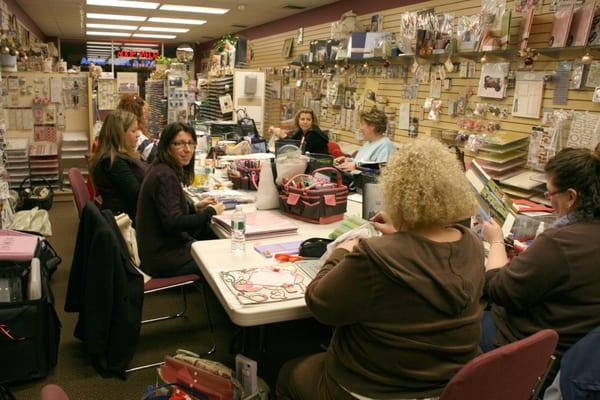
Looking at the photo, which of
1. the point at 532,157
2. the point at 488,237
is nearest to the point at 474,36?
the point at 532,157

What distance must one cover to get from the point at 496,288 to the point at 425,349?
57 centimetres

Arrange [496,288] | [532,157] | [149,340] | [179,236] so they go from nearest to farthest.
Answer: [496,288], [179,236], [149,340], [532,157]

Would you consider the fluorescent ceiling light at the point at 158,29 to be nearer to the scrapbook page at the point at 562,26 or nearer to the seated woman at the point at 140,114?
the seated woman at the point at 140,114

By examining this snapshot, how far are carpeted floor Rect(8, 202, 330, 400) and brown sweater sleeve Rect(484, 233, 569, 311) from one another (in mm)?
1028

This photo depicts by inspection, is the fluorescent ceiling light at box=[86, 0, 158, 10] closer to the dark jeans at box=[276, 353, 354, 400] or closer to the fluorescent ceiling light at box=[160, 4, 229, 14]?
the fluorescent ceiling light at box=[160, 4, 229, 14]

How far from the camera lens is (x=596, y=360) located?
57.2 inches

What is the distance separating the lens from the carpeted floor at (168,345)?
2533 mm

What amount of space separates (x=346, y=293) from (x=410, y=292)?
0.17 metres

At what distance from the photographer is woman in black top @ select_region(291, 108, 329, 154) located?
5.54 metres

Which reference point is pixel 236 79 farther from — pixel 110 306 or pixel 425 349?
pixel 425 349

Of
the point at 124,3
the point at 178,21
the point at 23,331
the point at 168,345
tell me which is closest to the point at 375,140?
the point at 168,345

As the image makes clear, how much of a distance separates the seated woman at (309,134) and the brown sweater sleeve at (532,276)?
377 cm

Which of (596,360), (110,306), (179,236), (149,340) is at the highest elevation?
(596,360)

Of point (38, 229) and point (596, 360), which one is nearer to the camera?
point (596, 360)
